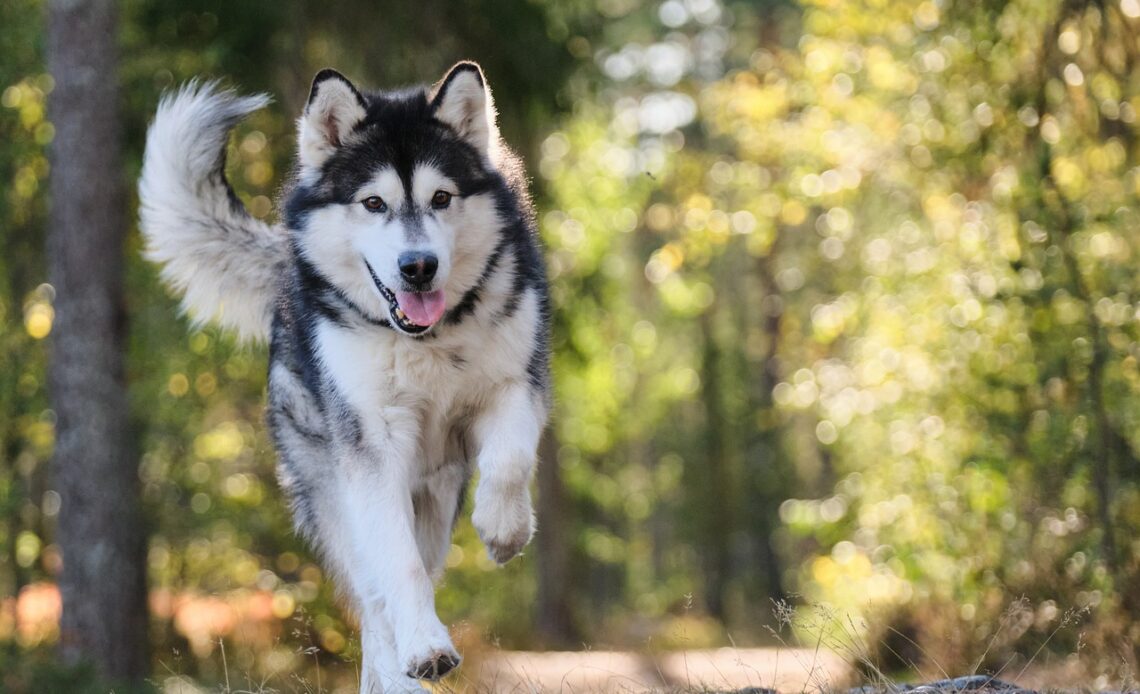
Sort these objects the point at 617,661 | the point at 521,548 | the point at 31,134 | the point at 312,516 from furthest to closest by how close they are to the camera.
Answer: the point at 31,134 → the point at 617,661 → the point at 312,516 → the point at 521,548

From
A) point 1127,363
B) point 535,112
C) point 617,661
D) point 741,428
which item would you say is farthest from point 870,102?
point 741,428

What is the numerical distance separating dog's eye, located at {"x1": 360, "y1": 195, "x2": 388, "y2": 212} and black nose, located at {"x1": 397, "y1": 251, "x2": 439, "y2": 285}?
29 cm

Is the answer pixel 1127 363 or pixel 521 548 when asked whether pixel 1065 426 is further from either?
pixel 521 548

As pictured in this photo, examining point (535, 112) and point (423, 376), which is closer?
point (423, 376)

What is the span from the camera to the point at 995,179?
430 inches

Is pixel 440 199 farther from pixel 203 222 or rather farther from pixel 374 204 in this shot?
pixel 203 222

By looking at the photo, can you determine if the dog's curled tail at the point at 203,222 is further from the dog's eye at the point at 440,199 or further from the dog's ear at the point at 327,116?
the dog's eye at the point at 440,199

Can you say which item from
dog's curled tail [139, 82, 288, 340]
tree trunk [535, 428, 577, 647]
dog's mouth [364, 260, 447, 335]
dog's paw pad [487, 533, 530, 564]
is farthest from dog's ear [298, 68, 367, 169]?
tree trunk [535, 428, 577, 647]

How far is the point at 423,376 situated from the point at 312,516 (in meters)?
1.17

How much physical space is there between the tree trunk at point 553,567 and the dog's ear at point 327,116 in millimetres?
13203

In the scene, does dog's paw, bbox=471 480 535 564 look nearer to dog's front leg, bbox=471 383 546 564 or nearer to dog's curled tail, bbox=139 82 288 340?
dog's front leg, bbox=471 383 546 564

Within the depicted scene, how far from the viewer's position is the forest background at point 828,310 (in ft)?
29.1

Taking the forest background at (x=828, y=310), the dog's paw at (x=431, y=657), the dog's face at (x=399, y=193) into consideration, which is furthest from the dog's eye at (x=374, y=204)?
the forest background at (x=828, y=310)

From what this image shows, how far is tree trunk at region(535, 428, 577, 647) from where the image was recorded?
1828 cm
